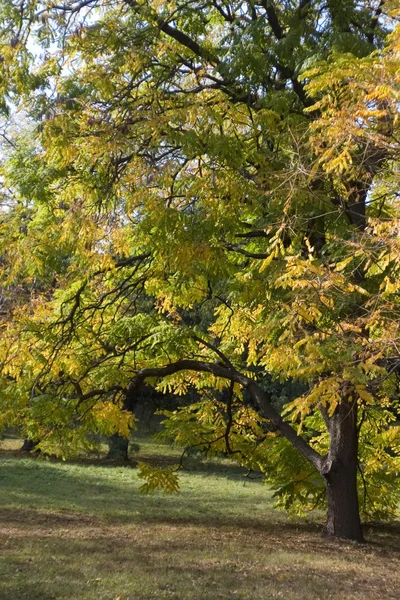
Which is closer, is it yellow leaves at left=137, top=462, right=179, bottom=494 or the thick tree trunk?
yellow leaves at left=137, top=462, right=179, bottom=494

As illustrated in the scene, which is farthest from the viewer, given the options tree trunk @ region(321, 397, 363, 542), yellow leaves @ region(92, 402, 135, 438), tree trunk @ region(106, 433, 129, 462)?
tree trunk @ region(106, 433, 129, 462)

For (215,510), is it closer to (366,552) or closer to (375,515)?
(375,515)

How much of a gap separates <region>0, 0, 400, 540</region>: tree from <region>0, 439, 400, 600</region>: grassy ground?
56.9 inches

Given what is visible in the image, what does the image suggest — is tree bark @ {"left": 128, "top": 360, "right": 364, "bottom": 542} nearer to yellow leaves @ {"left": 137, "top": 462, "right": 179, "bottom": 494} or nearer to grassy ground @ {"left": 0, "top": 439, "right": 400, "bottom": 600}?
grassy ground @ {"left": 0, "top": 439, "right": 400, "bottom": 600}

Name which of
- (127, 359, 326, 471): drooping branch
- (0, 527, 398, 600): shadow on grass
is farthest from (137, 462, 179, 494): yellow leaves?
(127, 359, 326, 471): drooping branch

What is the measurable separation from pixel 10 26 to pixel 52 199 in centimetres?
214

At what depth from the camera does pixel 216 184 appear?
7.32 meters

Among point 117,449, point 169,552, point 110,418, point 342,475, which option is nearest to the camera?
point 169,552

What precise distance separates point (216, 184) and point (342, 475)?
4890 mm

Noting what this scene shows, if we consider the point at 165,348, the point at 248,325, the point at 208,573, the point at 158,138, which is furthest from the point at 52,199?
the point at 208,573

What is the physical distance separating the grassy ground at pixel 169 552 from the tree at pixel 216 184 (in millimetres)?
1445

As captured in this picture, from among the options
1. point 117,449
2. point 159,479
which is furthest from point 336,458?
point 117,449

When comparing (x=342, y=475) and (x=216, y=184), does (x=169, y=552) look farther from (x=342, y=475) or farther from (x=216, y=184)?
(x=216, y=184)

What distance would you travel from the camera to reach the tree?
575 cm
